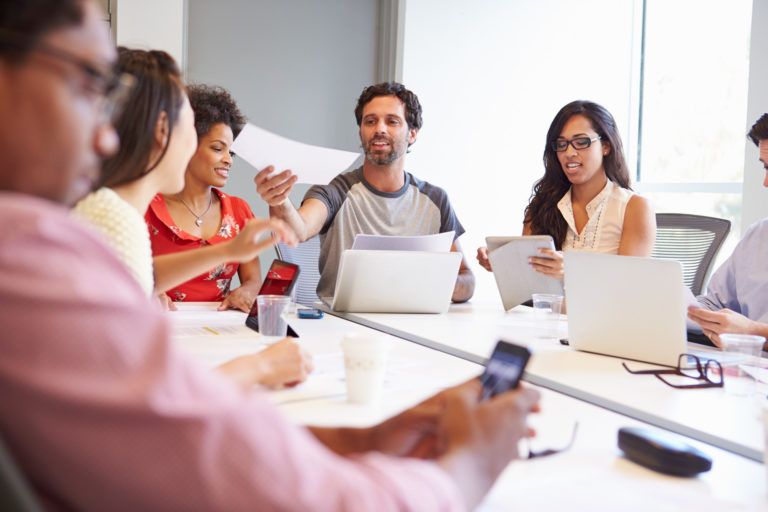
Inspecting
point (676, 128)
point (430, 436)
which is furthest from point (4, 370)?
point (676, 128)

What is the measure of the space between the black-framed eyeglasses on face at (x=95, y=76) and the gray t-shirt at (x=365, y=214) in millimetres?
2346

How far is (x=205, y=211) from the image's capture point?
268cm

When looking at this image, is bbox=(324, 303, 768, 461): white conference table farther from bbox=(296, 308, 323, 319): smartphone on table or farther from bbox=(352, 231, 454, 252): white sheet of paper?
bbox=(352, 231, 454, 252): white sheet of paper

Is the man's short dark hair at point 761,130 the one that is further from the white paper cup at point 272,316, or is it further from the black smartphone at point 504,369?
the black smartphone at point 504,369

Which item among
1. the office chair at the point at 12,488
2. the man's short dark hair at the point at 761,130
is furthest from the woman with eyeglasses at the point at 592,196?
the office chair at the point at 12,488

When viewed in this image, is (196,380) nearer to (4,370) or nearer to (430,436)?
(4,370)

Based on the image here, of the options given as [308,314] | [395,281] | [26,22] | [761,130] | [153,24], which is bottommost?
[308,314]

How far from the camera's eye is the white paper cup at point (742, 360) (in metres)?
1.32

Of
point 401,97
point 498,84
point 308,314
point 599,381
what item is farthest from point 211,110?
point 498,84

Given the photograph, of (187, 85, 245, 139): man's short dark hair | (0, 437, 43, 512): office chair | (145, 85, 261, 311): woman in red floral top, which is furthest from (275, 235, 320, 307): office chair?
(0, 437, 43, 512): office chair

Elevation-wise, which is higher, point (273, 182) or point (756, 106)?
point (756, 106)

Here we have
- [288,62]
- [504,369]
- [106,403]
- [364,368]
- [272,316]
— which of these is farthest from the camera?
[288,62]

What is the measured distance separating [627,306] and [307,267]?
1.83 meters

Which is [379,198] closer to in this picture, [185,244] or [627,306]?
[185,244]
